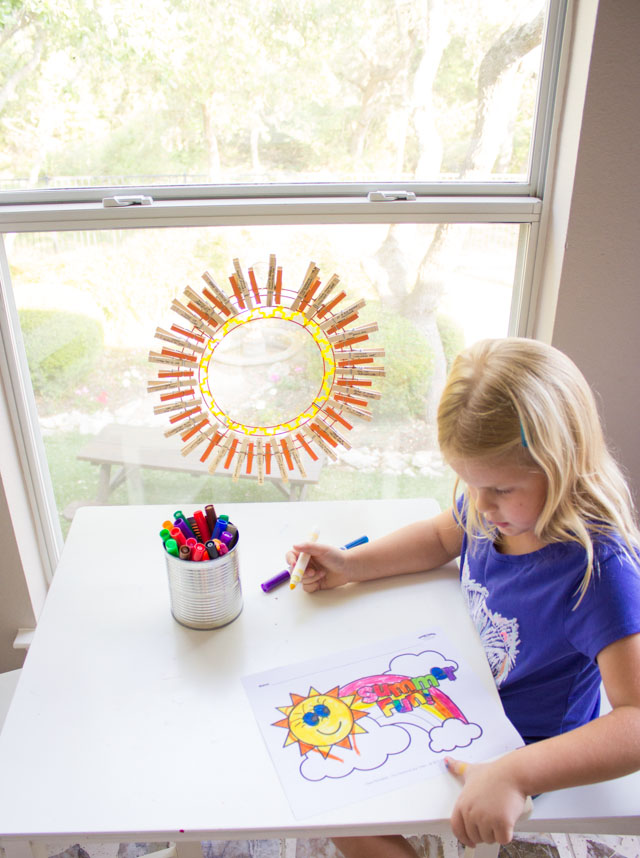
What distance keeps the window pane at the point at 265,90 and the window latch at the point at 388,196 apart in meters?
0.05

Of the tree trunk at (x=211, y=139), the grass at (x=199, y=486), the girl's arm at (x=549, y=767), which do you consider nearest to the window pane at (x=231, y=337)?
the grass at (x=199, y=486)

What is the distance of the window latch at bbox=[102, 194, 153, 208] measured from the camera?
4.50 feet

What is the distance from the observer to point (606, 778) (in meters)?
0.78

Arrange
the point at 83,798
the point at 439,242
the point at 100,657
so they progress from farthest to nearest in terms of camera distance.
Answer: the point at 439,242 → the point at 100,657 → the point at 83,798

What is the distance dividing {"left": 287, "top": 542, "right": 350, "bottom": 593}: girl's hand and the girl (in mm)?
207

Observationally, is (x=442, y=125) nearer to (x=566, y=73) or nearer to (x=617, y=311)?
(x=566, y=73)

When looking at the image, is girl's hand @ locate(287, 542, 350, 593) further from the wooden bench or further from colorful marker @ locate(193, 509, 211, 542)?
the wooden bench

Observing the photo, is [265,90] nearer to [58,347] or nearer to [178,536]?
[58,347]

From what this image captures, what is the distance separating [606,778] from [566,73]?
1.21 m

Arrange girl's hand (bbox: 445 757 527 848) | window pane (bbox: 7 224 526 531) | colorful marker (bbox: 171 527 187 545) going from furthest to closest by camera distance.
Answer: window pane (bbox: 7 224 526 531), colorful marker (bbox: 171 527 187 545), girl's hand (bbox: 445 757 527 848)

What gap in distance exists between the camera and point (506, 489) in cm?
89

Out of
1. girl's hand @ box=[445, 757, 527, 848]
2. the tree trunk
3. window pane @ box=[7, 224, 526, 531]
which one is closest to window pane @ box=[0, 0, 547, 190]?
the tree trunk

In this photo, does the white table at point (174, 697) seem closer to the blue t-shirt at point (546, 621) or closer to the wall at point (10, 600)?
the blue t-shirt at point (546, 621)

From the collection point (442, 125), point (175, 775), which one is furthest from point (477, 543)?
point (442, 125)
